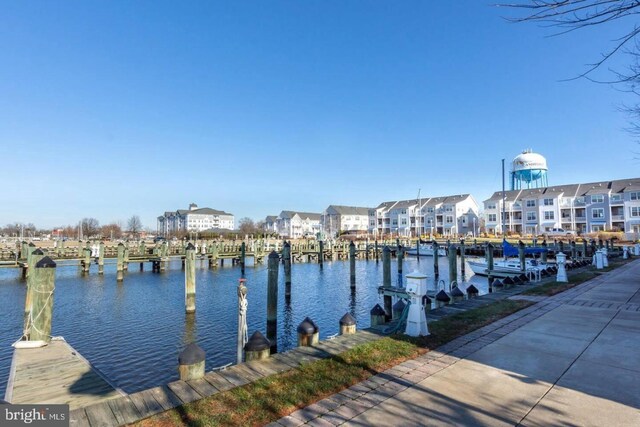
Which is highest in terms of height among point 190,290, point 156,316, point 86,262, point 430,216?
point 430,216

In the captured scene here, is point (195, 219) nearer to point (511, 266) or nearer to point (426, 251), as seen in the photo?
point (426, 251)

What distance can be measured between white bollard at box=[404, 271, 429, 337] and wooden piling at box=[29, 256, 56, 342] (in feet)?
29.1

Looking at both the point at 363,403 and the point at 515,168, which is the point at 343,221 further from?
the point at 363,403

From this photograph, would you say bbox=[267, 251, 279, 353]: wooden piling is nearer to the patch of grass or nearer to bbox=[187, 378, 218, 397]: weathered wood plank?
the patch of grass

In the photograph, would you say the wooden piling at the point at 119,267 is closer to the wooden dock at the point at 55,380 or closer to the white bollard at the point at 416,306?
the wooden dock at the point at 55,380

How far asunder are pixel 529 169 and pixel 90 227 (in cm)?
13618

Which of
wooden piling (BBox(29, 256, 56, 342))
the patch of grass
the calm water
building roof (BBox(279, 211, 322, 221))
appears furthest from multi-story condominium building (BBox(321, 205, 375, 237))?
the patch of grass

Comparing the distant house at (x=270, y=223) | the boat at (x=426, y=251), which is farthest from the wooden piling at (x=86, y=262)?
the distant house at (x=270, y=223)

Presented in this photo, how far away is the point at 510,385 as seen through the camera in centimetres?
504

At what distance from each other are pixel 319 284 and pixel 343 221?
283 ft

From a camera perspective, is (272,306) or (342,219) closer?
(272,306)

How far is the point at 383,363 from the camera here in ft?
19.8

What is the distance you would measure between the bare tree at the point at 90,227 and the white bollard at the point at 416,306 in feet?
427

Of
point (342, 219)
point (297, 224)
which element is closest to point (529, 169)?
point (342, 219)
